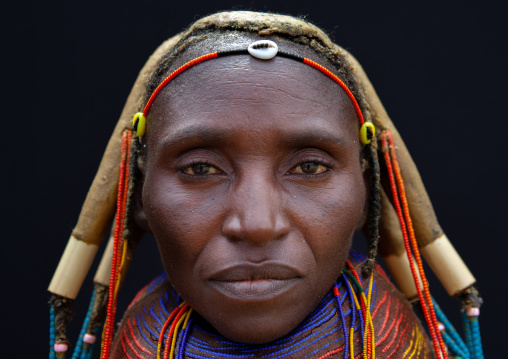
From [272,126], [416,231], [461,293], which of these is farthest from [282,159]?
[461,293]

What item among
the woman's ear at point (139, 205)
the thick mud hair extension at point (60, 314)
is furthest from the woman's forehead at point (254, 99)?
the thick mud hair extension at point (60, 314)

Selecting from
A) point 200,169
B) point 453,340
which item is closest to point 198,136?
point 200,169

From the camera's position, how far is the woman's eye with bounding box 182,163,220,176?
1.65m

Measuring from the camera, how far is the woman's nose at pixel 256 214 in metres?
1.52

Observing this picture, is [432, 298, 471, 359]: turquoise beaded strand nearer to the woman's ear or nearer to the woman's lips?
the woman's lips

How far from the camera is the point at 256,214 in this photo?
1.53 meters

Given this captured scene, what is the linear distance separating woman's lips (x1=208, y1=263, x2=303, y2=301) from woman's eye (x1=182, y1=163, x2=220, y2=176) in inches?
10.6

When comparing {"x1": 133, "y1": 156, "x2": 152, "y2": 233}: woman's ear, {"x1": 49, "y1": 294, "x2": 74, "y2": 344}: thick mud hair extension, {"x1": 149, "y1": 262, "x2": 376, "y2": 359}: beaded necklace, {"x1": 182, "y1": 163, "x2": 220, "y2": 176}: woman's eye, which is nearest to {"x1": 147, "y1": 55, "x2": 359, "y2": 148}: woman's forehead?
{"x1": 182, "y1": 163, "x2": 220, "y2": 176}: woman's eye

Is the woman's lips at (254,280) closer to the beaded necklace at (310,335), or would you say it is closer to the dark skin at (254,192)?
the dark skin at (254,192)

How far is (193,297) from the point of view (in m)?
1.66

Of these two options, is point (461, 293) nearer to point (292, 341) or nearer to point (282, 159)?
point (292, 341)

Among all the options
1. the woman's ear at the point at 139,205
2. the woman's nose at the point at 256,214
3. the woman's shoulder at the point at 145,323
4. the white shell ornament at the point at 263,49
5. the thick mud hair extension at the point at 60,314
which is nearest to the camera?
the woman's nose at the point at 256,214

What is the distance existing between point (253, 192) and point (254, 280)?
0.22m

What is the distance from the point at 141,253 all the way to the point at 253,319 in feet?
6.07
